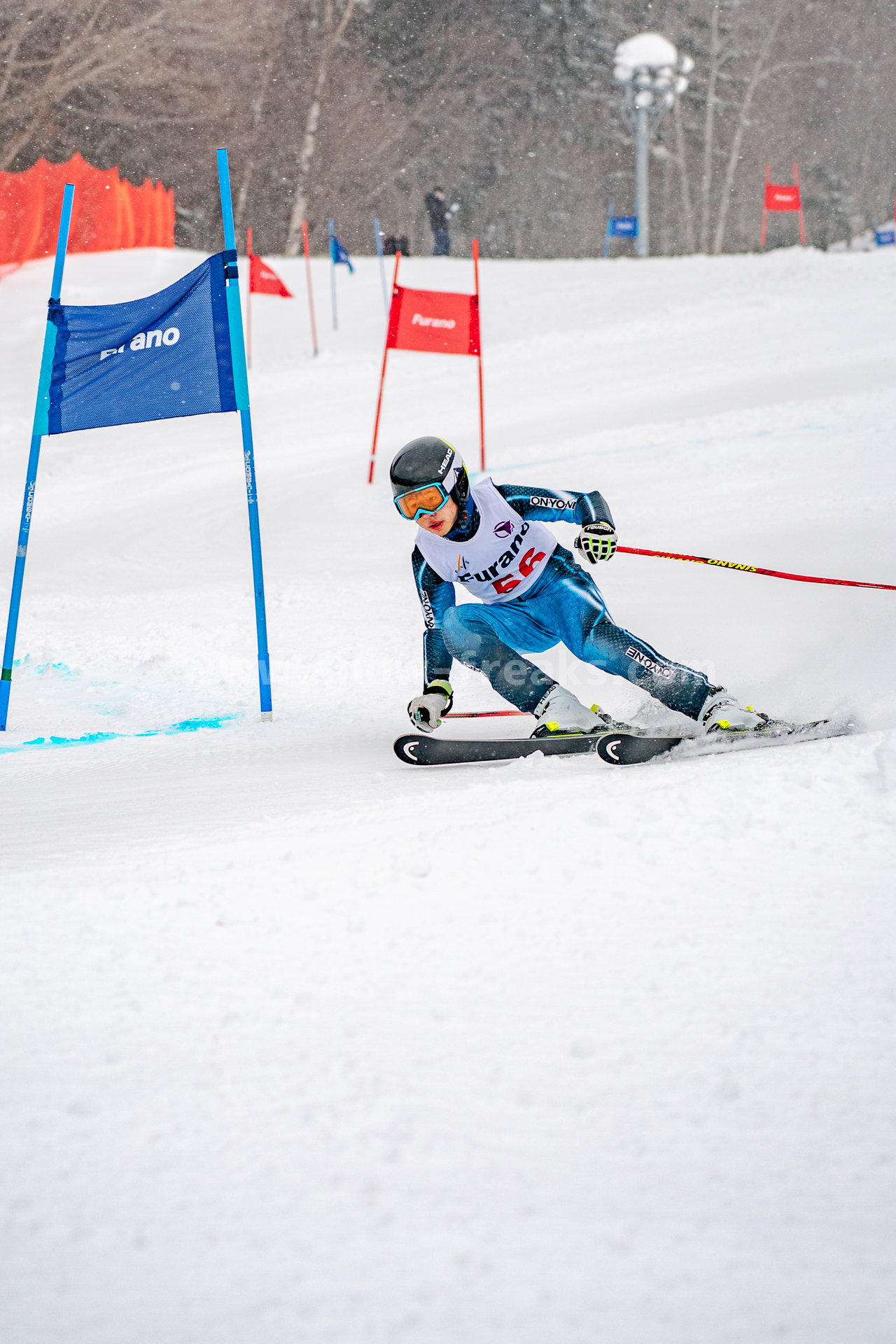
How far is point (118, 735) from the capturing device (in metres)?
4.95

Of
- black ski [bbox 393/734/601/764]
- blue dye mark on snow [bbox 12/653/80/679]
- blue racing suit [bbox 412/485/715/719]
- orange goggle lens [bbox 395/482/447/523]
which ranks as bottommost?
blue dye mark on snow [bbox 12/653/80/679]

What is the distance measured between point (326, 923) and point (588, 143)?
42.0 m

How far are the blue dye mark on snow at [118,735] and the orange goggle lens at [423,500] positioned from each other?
1.58 metres

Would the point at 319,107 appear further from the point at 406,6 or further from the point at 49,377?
the point at 49,377

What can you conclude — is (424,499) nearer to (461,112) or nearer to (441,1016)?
(441,1016)

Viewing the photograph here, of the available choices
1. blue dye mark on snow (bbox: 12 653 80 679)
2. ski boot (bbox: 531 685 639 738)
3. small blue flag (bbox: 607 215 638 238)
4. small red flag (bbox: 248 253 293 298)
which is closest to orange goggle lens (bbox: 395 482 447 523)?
ski boot (bbox: 531 685 639 738)

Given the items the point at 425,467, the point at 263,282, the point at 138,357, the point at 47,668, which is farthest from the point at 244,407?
the point at 263,282

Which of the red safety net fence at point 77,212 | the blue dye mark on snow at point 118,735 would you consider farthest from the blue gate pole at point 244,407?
the red safety net fence at point 77,212

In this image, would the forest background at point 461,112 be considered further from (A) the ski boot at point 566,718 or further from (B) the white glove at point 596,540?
(A) the ski boot at point 566,718

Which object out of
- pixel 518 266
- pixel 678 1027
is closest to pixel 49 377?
pixel 678 1027

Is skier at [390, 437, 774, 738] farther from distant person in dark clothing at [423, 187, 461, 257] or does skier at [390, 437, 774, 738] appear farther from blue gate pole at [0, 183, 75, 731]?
distant person in dark clothing at [423, 187, 461, 257]

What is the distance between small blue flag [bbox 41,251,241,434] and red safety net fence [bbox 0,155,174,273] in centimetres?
1511

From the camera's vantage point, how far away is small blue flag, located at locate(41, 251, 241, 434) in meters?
4.81

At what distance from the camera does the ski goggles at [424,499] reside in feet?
12.9
